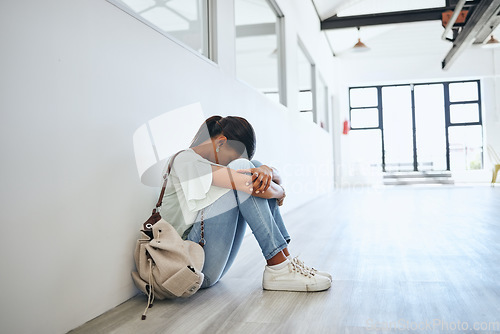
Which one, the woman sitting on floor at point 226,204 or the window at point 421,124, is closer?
the woman sitting on floor at point 226,204

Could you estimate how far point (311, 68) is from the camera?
7199 mm

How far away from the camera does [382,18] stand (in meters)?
7.86

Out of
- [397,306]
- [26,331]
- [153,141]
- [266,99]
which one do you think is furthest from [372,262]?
[266,99]

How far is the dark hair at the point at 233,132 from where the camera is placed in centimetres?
170

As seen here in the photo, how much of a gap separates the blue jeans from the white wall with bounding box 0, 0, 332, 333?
0.32m

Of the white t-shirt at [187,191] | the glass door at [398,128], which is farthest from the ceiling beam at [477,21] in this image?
the white t-shirt at [187,191]

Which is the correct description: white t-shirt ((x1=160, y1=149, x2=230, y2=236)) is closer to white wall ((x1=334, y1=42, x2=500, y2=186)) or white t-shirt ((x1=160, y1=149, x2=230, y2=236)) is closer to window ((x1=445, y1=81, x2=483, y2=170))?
white wall ((x1=334, y1=42, x2=500, y2=186))

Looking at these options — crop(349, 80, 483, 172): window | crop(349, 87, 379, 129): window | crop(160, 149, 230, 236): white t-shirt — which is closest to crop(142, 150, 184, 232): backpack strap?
crop(160, 149, 230, 236): white t-shirt

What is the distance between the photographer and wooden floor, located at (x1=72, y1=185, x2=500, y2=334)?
132 centimetres

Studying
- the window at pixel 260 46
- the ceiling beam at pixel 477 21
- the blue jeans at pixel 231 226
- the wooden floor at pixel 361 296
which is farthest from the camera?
the ceiling beam at pixel 477 21

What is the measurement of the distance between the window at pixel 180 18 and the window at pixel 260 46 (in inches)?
22.9

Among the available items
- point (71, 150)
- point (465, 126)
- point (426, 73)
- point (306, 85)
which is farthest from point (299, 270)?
point (465, 126)

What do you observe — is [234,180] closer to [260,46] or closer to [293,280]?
[293,280]

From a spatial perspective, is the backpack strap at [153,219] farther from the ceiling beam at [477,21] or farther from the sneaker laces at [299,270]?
the ceiling beam at [477,21]
